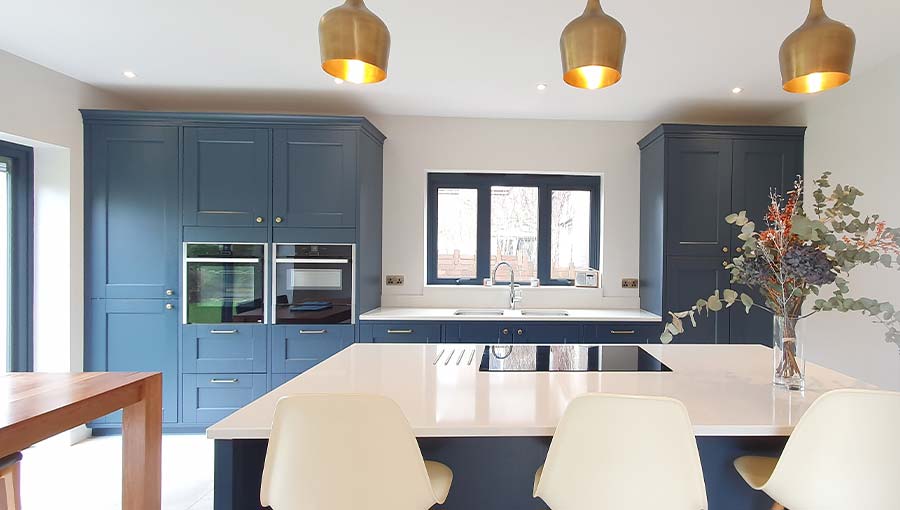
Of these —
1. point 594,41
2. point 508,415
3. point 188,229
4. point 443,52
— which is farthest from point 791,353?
point 188,229

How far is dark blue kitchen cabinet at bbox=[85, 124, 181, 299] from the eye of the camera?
3045 millimetres

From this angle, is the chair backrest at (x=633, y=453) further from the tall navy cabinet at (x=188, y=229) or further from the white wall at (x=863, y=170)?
the white wall at (x=863, y=170)

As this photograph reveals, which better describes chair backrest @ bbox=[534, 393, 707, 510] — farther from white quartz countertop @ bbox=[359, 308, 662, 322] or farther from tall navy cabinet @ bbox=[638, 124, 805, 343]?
tall navy cabinet @ bbox=[638, 124, 805, 343]

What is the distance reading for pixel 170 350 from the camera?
3084 mm

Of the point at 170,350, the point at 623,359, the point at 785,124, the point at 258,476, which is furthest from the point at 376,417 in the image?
the point at 785,124

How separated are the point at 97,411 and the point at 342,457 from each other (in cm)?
118

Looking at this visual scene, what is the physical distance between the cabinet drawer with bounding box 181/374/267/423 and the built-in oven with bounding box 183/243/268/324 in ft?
1.32

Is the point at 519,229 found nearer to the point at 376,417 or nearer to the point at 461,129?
the point at 461,129

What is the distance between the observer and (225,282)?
3096 mm

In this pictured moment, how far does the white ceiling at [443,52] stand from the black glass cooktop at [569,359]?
5.25 ft

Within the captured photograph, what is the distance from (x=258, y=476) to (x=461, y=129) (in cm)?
304

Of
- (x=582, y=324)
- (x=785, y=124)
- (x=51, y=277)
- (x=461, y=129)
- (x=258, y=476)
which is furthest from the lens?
(x=461, y=129)

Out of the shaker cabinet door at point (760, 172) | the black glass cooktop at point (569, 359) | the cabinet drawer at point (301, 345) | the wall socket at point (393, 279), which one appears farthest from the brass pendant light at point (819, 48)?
the wall socket at point (393, 279)

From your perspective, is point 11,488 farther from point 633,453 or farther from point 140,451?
point 633,453
